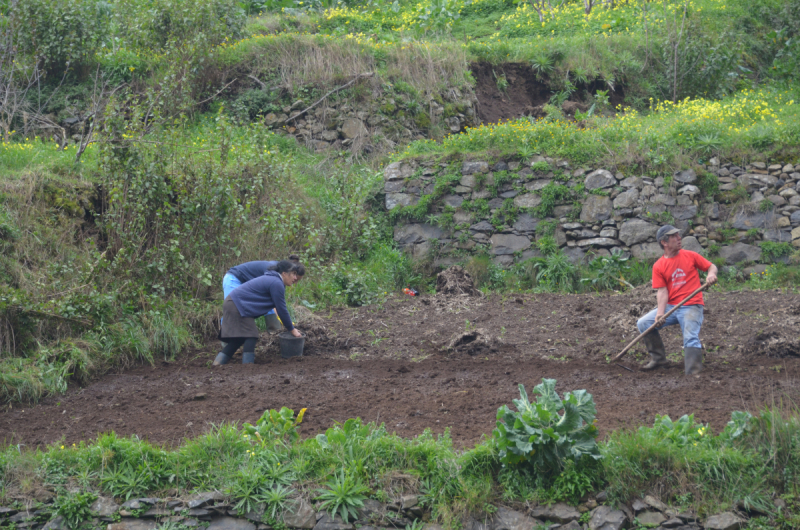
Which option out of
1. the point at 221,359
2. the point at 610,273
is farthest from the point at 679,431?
the point at 610,273

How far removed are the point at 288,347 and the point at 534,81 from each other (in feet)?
Result: 31.8

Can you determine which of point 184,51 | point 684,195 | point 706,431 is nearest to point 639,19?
point 684,195

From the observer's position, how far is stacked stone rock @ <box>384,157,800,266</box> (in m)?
9.34

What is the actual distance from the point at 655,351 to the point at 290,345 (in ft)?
12.4

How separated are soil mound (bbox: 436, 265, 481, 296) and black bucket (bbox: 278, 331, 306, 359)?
2716 millimetres

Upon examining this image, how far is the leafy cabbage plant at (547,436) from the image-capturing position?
382cm

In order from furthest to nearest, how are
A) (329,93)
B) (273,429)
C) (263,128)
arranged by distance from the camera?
(329,93) → (263,128) → (273,429)

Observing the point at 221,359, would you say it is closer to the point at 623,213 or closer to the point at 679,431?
the point at 679,431

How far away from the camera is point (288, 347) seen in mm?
7031

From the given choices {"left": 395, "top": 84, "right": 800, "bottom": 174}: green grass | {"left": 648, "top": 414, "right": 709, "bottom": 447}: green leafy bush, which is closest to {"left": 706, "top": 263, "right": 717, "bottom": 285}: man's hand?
{"left": 648, "top": 414, "right": 709, "bottom": 447}: green leafy bush

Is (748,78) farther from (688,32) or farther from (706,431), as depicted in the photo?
(706,431)

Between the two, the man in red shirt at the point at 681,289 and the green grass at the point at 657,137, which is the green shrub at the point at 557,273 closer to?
the green grass at the point at 657,137

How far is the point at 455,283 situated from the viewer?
9.16 metres

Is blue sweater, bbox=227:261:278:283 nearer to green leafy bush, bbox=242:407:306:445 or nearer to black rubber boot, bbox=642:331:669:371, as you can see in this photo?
green leafy bush, bbox=242:407:306:445
